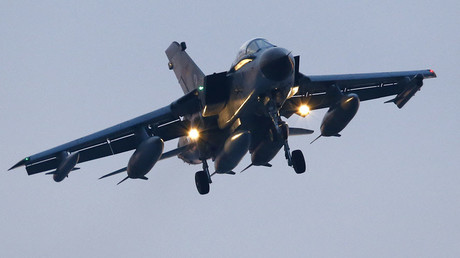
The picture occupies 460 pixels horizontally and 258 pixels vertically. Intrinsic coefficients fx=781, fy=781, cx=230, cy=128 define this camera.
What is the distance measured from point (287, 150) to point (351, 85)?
6066 millimetres

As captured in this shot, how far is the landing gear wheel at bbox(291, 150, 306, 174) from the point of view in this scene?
30.5 metres

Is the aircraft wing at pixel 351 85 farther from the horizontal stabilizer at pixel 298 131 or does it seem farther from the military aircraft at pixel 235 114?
the horizontal stabilizer at pixel 298 131

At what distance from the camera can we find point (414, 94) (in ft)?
113

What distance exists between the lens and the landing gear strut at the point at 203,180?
3306 cm

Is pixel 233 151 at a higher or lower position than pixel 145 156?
lower

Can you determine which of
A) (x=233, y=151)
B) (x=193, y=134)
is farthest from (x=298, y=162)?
(x=193, y=134)

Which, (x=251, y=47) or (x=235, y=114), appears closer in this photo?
(x=251, y=47)

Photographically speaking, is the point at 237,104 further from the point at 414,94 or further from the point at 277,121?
the point at 414,94

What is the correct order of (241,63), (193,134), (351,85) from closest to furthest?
(241,63) < (193,134) < (351,85)

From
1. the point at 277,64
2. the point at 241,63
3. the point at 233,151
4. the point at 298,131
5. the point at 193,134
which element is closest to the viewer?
the point at 277,64

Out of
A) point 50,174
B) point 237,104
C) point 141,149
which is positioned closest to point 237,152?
point 237,104

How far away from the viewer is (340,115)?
102ft

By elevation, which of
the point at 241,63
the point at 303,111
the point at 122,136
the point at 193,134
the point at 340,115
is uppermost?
the point at 122,136

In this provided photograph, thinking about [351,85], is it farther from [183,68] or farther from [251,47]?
[183,68]
